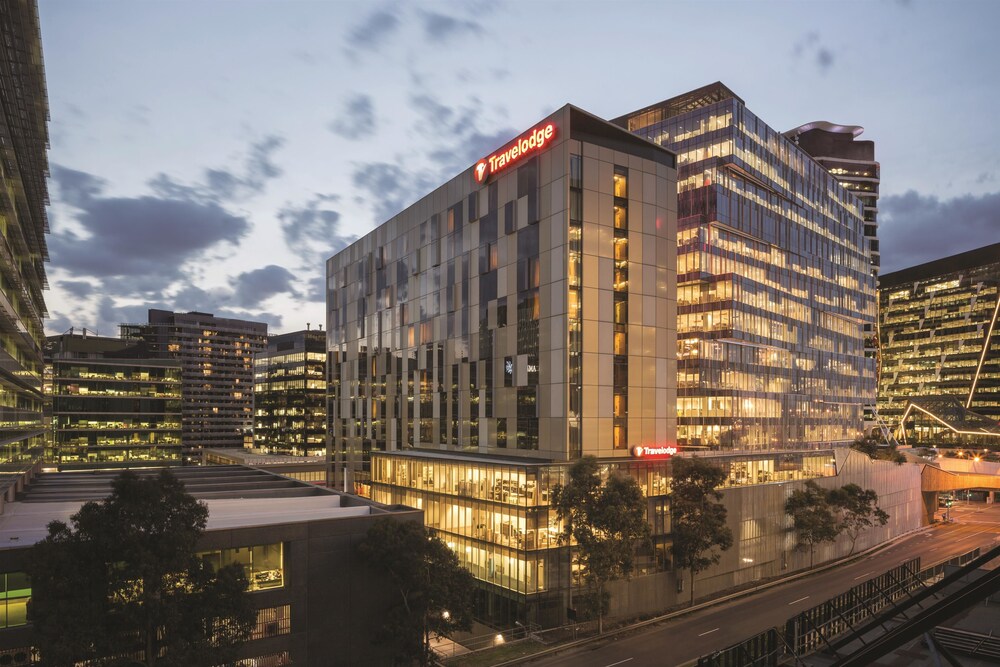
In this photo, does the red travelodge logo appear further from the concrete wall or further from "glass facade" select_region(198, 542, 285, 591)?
"glass facade" select_region(198, 542, 285, 591)

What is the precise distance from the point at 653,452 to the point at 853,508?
3663 centimetres

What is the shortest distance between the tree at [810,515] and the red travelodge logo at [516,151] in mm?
51104

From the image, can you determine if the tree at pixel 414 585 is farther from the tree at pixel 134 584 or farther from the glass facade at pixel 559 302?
the glass facade at pixel 559 302

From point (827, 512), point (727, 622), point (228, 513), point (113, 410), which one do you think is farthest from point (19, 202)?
point (113, 410)

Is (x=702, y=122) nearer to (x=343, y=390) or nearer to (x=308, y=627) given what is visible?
(x=343, y=390)

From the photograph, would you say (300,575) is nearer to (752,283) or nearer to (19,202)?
(19,202)

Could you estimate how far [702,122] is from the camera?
11031 cm

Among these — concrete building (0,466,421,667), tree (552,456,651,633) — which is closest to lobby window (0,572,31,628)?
concrete building (0,466,421,667)

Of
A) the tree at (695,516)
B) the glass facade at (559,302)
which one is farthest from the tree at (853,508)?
the glass facade at (559,302)

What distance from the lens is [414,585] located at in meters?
39.1

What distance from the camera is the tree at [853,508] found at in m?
81.1

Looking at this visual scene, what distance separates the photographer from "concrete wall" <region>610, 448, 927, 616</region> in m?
60.5

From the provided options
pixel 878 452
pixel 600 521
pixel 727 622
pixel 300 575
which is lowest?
pixel 727 622

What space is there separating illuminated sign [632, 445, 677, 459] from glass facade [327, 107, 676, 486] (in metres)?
1.02
